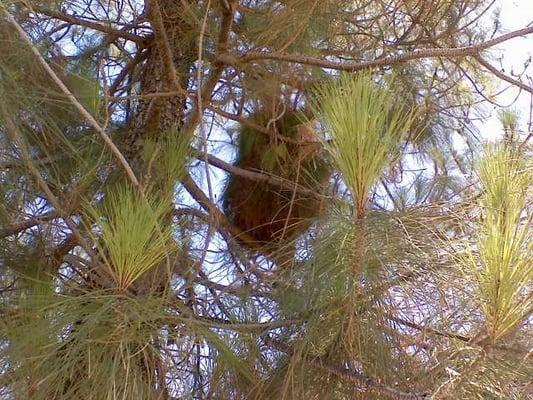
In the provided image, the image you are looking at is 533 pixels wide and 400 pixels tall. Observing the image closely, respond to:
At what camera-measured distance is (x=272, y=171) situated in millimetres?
1867

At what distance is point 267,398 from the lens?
1140mm

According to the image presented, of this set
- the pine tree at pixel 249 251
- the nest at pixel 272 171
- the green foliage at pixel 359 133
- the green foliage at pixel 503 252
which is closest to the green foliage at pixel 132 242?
the pine tree at pixel 249 251

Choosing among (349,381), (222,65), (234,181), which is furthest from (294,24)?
(349,381)

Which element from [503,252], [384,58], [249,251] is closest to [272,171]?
[249,251]

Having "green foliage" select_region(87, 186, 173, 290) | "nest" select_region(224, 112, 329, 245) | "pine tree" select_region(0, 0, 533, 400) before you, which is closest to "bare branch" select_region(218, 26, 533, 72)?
"pine tree" select_region(0, 0, 533, 400)

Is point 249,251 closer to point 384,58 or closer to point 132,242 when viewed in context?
point 384,58

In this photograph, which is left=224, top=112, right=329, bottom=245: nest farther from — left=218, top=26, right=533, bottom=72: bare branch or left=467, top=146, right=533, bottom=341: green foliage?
left=467, top=146, right=533, bottom=341: green foliage

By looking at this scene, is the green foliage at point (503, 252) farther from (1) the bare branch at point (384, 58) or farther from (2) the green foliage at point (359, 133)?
(1) the bare branch at point (384, 58)

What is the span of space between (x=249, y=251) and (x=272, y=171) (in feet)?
0.97

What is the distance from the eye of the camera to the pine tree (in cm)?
97

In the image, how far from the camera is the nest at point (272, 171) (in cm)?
175

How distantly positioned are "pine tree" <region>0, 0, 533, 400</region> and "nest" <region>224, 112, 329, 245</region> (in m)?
0.07

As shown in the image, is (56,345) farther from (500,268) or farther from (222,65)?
(222,65)

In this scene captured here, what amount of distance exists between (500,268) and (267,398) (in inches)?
16.6
